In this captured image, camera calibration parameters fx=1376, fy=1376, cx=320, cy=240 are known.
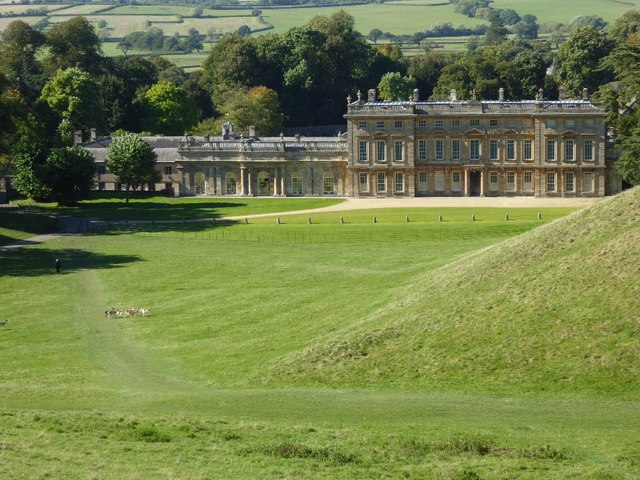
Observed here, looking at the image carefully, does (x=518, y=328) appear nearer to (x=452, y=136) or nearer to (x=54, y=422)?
(x=54, y=422)

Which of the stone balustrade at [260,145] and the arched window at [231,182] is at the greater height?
the stone balustrade at [260,145]

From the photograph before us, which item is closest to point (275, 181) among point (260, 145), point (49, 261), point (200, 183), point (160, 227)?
point (260, 145)

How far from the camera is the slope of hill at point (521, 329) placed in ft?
137

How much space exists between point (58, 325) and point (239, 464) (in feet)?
87.2

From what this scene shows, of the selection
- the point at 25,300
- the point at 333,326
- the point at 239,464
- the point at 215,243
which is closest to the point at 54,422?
the point at 239,464

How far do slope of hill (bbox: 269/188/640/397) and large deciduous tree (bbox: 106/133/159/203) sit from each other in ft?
203

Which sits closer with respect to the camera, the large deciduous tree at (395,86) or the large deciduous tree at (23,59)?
the large deciduous tree at (23,59)

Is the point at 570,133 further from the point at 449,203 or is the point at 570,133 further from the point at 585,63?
the point at 585,63

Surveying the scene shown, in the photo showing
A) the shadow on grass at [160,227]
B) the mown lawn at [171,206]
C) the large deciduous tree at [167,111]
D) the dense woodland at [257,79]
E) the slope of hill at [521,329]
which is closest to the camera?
the slope of hill at [521,329]

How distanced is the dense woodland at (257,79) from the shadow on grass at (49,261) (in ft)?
162

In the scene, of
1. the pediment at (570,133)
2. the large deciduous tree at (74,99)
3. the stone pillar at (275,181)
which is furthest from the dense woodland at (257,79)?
the stone pillar at (275,181)

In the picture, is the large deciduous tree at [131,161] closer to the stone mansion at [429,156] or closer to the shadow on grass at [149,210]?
the shadow on grass at [149,210]

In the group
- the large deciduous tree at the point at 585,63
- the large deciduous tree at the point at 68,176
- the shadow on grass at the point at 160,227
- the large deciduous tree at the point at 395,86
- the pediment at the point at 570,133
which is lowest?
the shadow on grass at the point at 160,227

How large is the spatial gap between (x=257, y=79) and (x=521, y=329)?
114544 mm
